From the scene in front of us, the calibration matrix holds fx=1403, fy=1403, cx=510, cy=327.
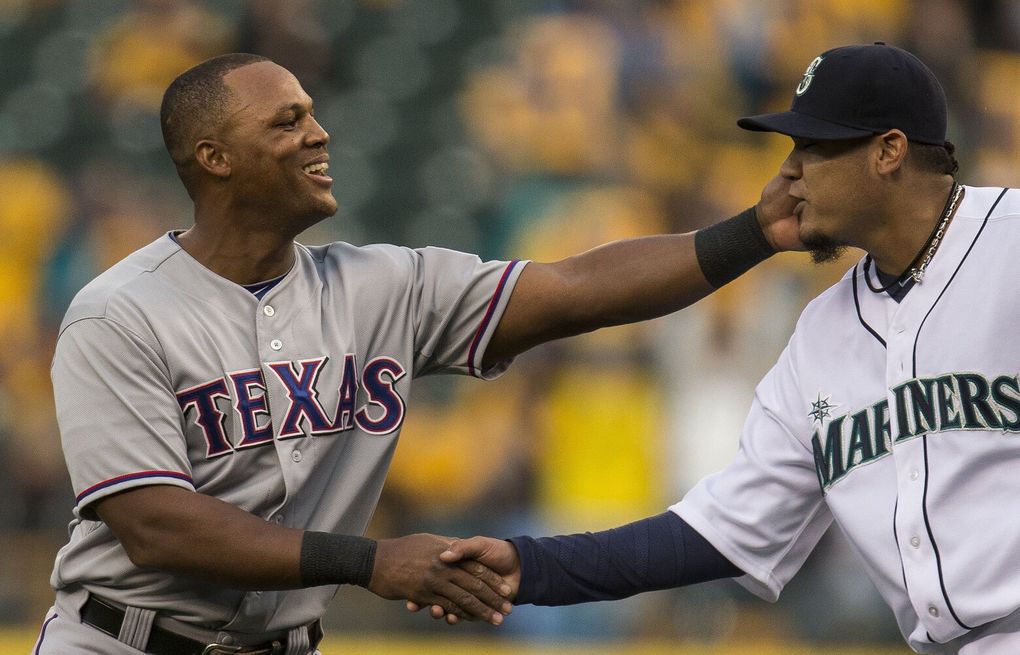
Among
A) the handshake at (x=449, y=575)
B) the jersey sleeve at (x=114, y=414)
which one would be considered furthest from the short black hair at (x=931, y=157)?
the jersey sleeve at (x=114, y=414)

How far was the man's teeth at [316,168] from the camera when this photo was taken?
3.21m

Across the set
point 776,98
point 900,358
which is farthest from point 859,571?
point 900,358

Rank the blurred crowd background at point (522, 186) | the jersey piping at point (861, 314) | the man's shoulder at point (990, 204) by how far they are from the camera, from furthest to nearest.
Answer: the blurred crowd background at point (522, 186)
the jersey piping at point (861, 314)
the man's shoulder at point (990, 204)

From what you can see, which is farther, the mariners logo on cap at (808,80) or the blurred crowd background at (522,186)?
the blurred crowd background at (522,186)

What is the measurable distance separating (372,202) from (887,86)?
5.69 m

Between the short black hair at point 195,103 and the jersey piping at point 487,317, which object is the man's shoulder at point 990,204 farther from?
the short black hair at point 195,103

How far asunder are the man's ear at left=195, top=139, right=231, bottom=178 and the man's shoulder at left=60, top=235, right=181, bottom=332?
210mm

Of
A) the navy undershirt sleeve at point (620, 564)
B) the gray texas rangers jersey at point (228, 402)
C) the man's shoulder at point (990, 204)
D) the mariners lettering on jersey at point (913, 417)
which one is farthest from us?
the navy undershirt sleeve at point (620, 564)

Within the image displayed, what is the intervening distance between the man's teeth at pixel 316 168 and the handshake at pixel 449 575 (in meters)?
0.86

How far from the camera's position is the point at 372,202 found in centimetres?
823

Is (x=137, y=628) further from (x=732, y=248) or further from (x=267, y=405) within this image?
(x=732, y=248)

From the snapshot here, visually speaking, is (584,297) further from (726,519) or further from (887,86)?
(887,86)

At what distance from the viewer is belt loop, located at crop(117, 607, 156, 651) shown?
3.00 m

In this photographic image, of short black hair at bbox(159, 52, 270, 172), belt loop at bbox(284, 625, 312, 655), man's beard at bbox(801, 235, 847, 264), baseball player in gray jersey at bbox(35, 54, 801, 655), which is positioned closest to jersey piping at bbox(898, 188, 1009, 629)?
man's beard at bbox(801, 235, 847, 264)
